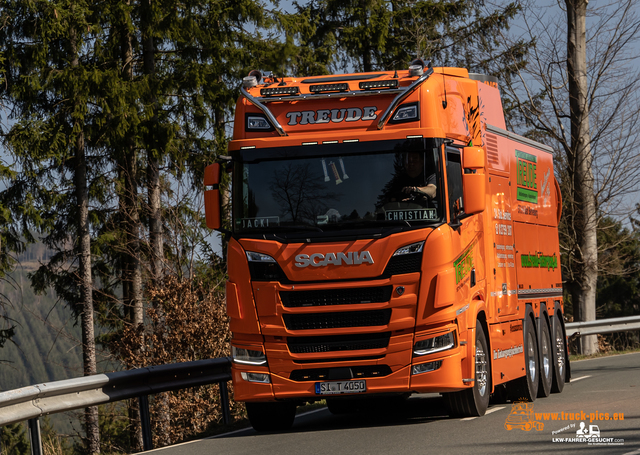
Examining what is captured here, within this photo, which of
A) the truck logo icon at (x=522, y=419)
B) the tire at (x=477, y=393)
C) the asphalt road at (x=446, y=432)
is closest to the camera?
the asphalt road at (x=446, y=432)

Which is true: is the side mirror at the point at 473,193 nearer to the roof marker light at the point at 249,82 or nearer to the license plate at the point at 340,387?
the license plate at the point at 340,387

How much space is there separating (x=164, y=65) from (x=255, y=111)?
573 inches

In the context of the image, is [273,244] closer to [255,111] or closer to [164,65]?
[255,111]

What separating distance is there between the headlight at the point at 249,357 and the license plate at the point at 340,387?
683 mm

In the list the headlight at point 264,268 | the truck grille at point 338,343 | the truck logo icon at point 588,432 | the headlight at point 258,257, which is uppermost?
the headlight at point 258,257

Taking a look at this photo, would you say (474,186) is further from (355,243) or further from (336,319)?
(336,319)

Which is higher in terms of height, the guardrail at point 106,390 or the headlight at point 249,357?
the headlight at point 249,357

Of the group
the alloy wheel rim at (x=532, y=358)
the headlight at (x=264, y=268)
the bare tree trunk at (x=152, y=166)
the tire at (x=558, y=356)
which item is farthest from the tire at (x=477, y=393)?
the bare tree trunk at (x=152, y=166)

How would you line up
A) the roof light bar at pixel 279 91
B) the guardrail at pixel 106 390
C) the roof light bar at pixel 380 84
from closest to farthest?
1. the guardrail at pixel 106 390
2. the roof light bar at pixel 380 84
3. the roof light bar at pixel 279 91

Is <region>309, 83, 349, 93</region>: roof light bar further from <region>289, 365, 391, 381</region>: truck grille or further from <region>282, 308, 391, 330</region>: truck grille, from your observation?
<region>289, 365, 391, 381</region>: truck grille

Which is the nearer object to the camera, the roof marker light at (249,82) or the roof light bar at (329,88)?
the roof light bar at (329,88)

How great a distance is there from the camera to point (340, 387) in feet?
32.1

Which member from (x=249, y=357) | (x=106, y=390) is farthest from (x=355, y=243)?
(x=106, y=390)

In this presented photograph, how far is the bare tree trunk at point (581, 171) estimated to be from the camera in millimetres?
24511
